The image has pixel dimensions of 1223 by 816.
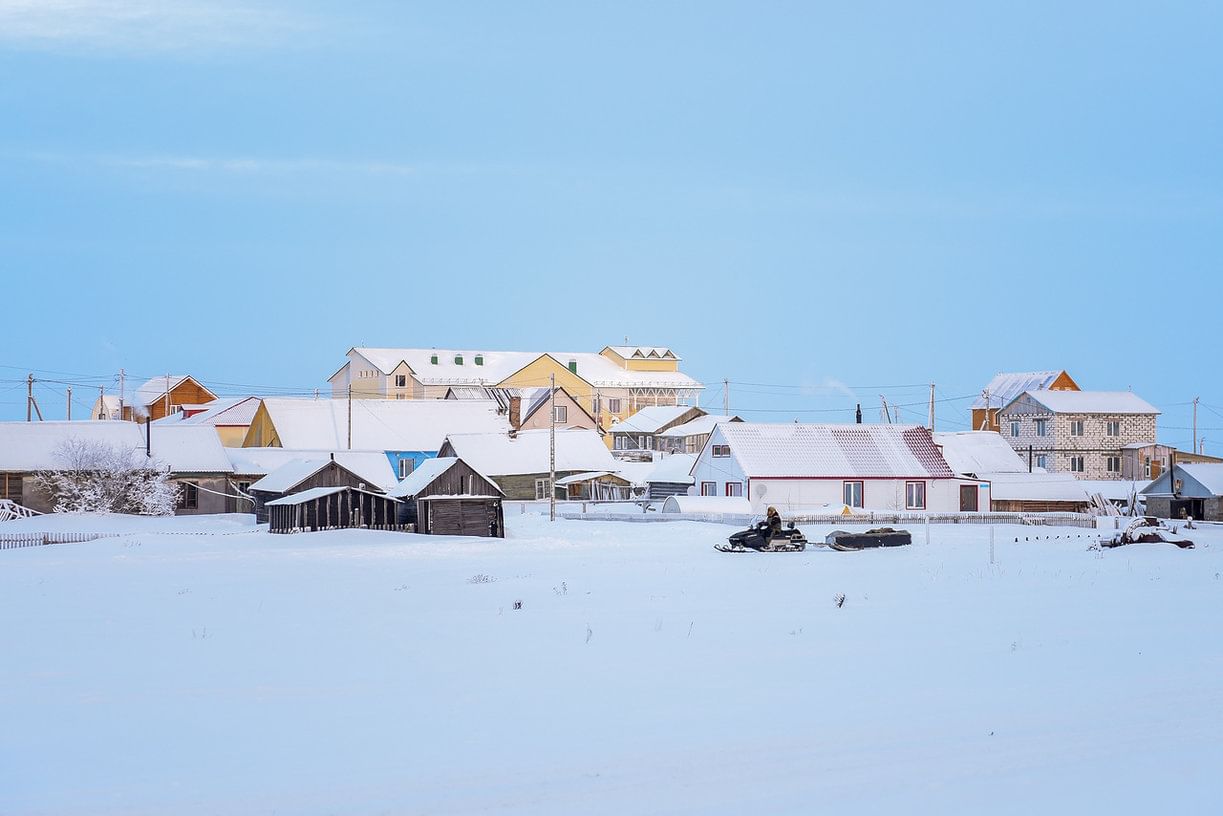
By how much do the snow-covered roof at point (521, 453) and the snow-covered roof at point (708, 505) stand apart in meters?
19.2

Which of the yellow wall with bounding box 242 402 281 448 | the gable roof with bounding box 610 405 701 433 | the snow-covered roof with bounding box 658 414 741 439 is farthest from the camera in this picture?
the gable roof with bounding box 610 405 701 433

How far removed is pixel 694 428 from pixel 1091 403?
102 feet

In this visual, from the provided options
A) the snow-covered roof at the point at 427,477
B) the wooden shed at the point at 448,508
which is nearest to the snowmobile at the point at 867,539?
the wooden shed at the point at 448,508

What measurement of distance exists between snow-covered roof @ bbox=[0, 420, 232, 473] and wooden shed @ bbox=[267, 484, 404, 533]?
19.5 m

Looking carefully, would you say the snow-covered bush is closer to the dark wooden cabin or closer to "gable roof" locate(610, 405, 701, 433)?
the dark wooden cabin

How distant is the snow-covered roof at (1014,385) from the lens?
349ft

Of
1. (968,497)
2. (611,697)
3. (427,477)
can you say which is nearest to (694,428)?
(968,497)

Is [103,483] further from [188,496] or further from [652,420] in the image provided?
[652,420]

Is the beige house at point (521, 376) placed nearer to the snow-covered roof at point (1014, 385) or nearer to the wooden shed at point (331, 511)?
the snow-covered roof at point (1014, 385)

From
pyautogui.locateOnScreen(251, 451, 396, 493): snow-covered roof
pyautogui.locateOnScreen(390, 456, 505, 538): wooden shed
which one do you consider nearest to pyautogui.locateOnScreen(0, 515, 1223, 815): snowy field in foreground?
pyautogui.locateOnScreen(390, 456, 505, 538): wooden shed

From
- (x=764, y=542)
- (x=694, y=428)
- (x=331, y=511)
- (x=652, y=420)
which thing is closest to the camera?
(x=764, y=542)

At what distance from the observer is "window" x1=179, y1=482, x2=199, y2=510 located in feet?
204

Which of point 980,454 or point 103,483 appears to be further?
point 980,454

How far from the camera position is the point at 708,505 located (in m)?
50.8
